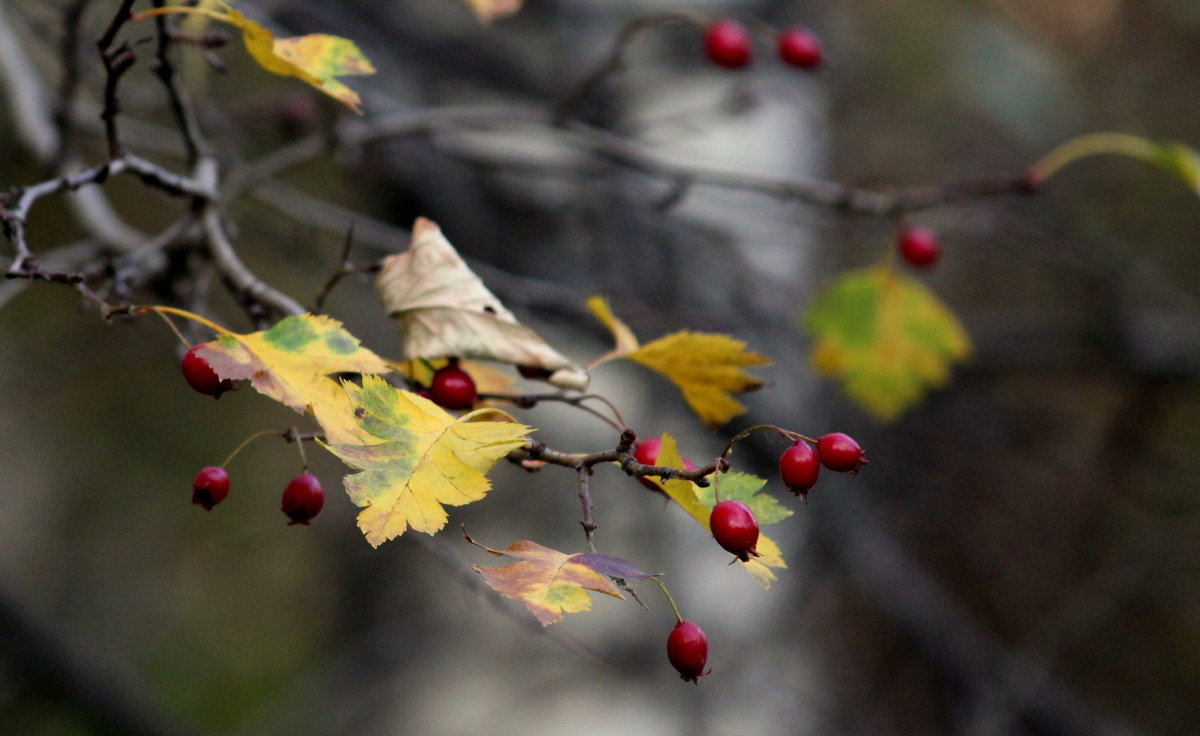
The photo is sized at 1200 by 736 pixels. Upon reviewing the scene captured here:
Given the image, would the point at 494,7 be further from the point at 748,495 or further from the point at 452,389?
the point at 748,495

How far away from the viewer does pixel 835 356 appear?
1309 mm

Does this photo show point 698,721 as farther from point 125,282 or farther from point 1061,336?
point 125,282

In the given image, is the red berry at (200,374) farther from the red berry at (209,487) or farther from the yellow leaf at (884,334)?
the yellow leaf at (884,334)

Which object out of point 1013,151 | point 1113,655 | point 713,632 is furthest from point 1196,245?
point 713,632

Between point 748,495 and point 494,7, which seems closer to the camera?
point 748,495

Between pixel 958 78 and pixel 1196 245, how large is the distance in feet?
2.41

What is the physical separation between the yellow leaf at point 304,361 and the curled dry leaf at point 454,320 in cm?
6

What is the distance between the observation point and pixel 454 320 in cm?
55

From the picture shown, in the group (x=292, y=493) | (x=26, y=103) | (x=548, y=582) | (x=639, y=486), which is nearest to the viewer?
(x=548, y=582)

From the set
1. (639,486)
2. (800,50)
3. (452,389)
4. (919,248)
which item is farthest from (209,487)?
(639,486)

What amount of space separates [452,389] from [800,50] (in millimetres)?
720

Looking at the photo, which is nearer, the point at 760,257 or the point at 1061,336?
the point at 1061,336

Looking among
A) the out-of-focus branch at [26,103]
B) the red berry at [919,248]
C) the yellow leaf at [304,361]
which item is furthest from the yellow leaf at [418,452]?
the red berry at [919,248]

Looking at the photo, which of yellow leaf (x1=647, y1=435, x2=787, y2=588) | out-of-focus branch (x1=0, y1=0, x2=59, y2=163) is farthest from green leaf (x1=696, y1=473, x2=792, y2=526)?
out-of-focus branch (x1=0, y1=0, x2=59, y2=163)
